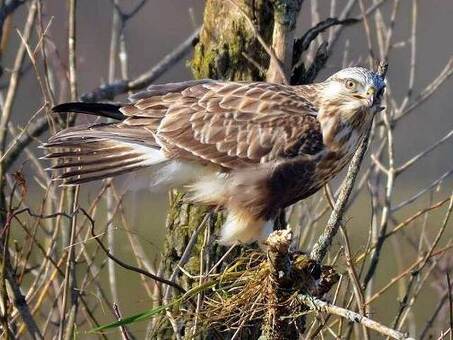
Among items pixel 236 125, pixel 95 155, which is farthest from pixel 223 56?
pixel 95 155

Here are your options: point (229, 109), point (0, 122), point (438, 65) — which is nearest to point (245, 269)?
point (229, 109)

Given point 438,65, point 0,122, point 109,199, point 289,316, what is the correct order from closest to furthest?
point 289,316, point 0,122, point 109,199, point 438,65

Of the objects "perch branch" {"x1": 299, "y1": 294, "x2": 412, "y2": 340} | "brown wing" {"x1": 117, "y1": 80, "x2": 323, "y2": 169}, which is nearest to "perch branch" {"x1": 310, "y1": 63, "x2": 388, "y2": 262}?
"perch branch" {"x1": 299, "y1": 294, "x2": 412, "y2": 340}

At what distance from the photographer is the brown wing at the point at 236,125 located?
503 cm

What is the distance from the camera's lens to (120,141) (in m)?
5.09

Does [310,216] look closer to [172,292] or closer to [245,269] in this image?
[172,292]

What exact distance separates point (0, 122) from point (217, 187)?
3.20ft

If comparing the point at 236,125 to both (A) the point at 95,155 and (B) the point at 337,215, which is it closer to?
(A) the point at 95,155

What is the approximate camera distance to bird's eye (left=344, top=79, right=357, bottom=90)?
5035 mm

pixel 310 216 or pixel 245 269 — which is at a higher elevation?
pixel 245 269

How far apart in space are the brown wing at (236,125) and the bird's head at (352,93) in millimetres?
114

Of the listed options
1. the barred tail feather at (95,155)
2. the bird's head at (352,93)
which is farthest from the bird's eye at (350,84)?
the barred tail feather at (95,155)

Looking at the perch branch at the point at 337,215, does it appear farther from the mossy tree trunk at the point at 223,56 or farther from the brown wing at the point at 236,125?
the mossy tree trunk at the point at 223,56

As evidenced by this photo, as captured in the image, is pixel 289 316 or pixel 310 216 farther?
pixel 310 216
